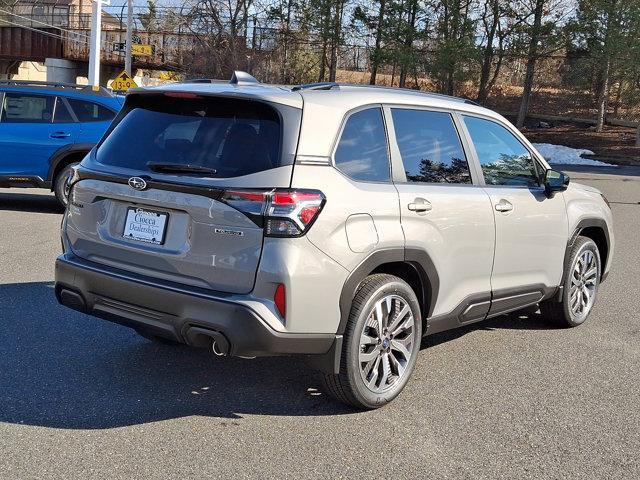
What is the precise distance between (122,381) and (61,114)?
7.64 metres

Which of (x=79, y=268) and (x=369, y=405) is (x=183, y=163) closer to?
(x=79, y=268)

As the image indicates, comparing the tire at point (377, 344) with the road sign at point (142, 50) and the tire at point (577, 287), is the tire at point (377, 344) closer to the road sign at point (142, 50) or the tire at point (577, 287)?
the tire at point (577, 287)

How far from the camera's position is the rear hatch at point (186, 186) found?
381 centimetres

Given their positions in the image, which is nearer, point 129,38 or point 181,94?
point 181,94

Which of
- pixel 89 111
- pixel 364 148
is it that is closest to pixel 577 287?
pixel 364 148

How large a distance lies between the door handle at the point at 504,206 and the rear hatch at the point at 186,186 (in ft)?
6.07

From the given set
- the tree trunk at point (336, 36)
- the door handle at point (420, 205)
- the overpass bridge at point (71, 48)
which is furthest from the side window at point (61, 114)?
the overpass bridge at point (71, 48)

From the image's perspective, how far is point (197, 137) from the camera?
4121 millimetres

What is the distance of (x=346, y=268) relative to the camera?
3994mm

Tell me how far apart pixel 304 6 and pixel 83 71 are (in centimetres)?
1660

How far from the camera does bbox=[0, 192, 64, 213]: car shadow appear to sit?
459 inches

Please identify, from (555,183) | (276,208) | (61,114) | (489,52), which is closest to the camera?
(276,208)

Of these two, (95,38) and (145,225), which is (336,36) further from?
(145,225)

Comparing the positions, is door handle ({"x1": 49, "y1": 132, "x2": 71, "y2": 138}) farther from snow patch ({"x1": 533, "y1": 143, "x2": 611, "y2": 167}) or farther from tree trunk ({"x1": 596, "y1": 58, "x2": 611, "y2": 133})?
tree trunk ({"x1": 596, "y1": 58, "x2": 611, "y2": 133})
